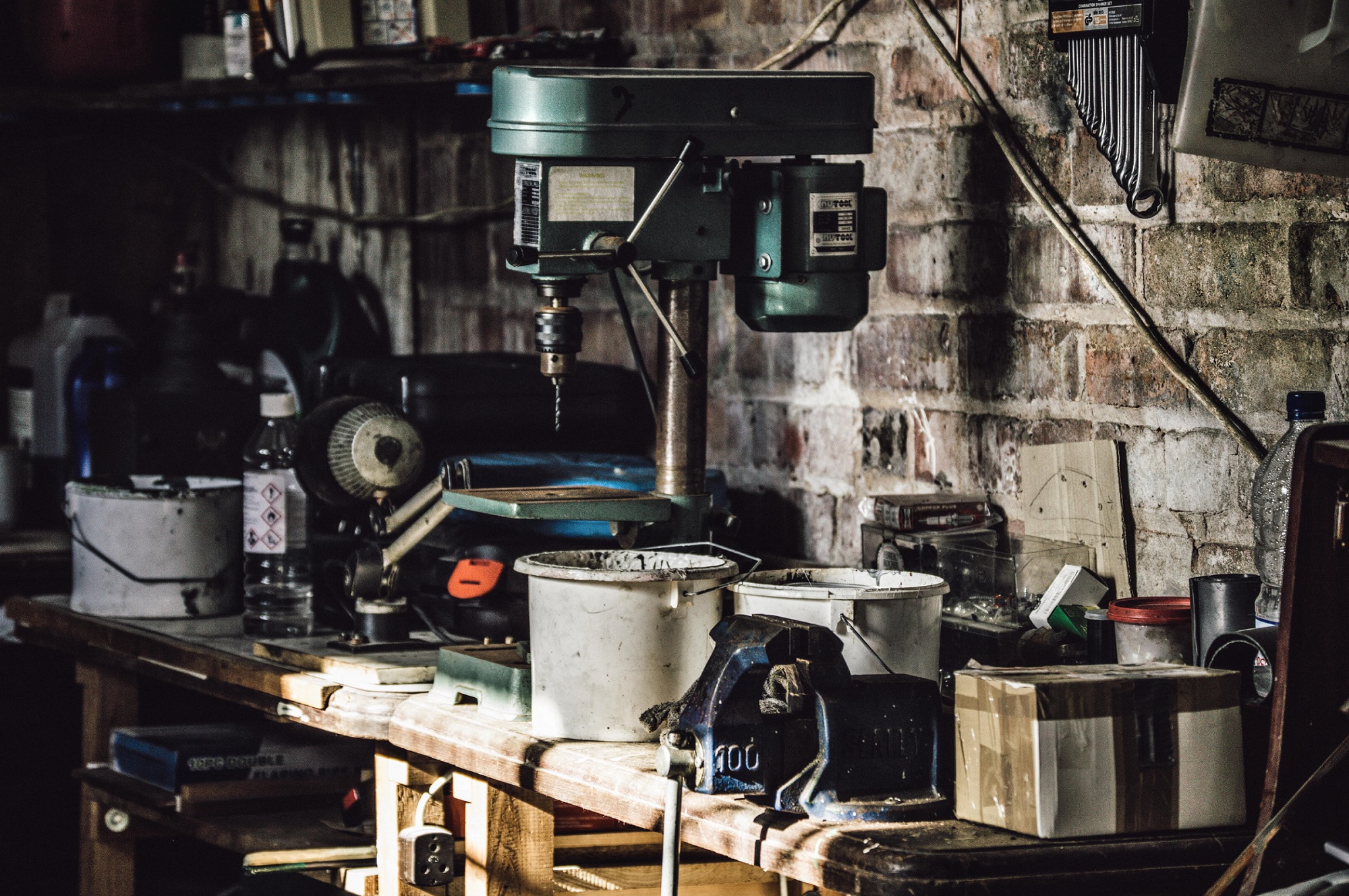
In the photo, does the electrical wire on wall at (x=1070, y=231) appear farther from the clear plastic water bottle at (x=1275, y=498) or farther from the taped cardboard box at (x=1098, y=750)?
the taped cardboard box at (x=1098, y=750)

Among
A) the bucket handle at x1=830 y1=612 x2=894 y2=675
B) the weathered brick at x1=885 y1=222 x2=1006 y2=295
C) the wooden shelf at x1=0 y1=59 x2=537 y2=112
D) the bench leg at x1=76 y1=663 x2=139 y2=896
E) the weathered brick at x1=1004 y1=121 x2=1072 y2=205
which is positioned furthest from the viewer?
the wooden shelf at x1=0 y1=59 x2=537 y2=112

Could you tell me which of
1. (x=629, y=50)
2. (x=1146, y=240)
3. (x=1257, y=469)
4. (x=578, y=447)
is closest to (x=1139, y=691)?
(x=1257, y=469)

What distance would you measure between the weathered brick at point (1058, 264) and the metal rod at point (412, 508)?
0.74 m

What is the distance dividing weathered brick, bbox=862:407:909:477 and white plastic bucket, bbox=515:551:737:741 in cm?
67

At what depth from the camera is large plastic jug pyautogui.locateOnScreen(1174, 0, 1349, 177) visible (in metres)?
1.83

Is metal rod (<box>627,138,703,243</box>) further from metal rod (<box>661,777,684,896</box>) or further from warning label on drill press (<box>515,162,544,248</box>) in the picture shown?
metal rod (<box>661,777,684,896</box>)

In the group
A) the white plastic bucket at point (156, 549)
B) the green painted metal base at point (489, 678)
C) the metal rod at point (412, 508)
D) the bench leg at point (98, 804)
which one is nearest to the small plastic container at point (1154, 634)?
the green painted metal base at point (489, 678)

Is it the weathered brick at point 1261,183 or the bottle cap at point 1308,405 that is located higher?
the weathered brick at point 1261,183

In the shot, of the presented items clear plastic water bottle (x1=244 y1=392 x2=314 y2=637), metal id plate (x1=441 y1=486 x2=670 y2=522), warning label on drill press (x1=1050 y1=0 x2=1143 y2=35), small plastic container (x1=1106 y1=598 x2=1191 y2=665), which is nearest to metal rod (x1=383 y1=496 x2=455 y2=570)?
metal id plate (x1=441 y1=486 x2=670 y2=522)

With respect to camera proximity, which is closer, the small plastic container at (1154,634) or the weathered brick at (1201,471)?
the small plastic container at (1154,634)

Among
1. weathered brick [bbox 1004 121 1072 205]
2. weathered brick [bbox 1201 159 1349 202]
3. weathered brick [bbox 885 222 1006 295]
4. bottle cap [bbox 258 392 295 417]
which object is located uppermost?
weathered brick [bbox 1004 121 1072 205]

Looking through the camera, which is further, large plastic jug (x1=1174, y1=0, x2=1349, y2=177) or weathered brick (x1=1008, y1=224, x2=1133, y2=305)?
weathered brick (x1=1008, y1=224, x2=1133, y2=305)

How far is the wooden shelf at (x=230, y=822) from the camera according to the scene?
236 cm

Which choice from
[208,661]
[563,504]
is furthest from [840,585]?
[208,661]
